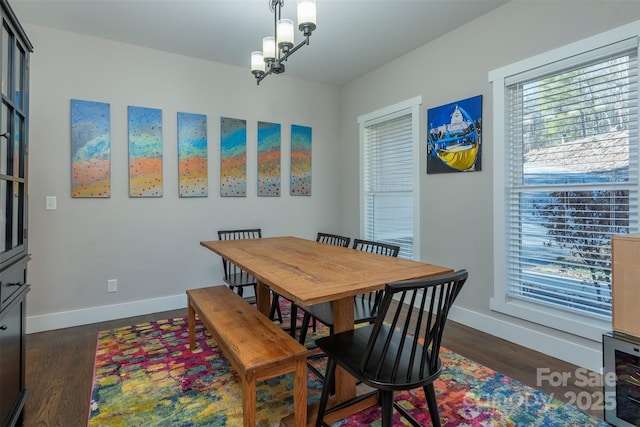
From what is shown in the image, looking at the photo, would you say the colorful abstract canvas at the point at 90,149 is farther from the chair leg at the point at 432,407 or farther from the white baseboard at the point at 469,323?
the chair leg at the point at 432,407

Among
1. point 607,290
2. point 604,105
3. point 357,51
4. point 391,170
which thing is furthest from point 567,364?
point 357,51

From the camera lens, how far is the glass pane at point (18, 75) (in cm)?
170

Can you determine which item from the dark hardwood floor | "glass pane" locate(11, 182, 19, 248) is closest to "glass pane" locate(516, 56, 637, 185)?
the dark hardwood floor

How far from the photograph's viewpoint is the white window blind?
371 cm

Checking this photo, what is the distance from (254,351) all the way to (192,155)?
2.68m

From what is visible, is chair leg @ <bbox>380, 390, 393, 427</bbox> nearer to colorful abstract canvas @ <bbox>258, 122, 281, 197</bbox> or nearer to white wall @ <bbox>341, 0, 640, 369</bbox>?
white wall @ <bbox>341, 0, 640, 369</bbox>

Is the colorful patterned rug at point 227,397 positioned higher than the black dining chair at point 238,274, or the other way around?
the black dining chair at point 238,274

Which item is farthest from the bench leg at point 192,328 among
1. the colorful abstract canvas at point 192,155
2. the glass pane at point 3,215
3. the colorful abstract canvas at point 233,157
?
the colorful abstract canvas at point 233,157

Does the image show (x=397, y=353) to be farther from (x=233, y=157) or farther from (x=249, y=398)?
(x=233, y=157)

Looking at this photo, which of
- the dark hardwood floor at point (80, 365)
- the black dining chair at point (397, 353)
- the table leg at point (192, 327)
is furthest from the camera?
the table leg at point (192, 327)

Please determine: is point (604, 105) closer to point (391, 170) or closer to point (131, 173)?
point (391, 170)

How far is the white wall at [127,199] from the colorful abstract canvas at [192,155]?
0.23ft

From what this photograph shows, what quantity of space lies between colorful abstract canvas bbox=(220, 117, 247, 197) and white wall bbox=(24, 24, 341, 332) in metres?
0.07

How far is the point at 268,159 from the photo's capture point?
13.4 feet
